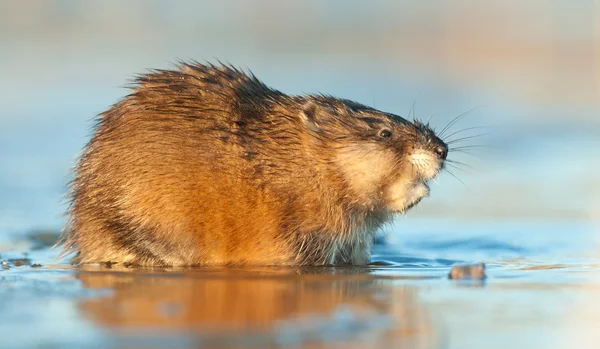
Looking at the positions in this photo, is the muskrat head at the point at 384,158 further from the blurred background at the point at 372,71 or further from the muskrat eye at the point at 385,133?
the blurred background at the point at 372,71

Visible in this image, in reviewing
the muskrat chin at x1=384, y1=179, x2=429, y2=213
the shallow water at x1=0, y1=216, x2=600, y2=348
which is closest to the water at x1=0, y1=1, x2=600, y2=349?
the shallow water at x1=0, y1=216, x2=600, y2=348

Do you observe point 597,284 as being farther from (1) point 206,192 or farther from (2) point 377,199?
(1) point 206,192

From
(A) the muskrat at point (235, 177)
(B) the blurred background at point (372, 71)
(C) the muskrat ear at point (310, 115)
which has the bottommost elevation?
(A) the muskrat at point (235, 177)

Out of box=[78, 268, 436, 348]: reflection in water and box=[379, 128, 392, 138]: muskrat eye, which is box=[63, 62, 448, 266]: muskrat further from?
box=[78, 268, 436, 348]: reflection in water

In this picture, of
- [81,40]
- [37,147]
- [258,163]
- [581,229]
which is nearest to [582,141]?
[581,229]

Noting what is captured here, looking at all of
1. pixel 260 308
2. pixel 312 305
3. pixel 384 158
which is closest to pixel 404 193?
pixel 384 158

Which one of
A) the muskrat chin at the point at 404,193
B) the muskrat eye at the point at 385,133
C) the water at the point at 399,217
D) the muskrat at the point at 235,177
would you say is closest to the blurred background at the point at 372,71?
the water at the point at 399,217
